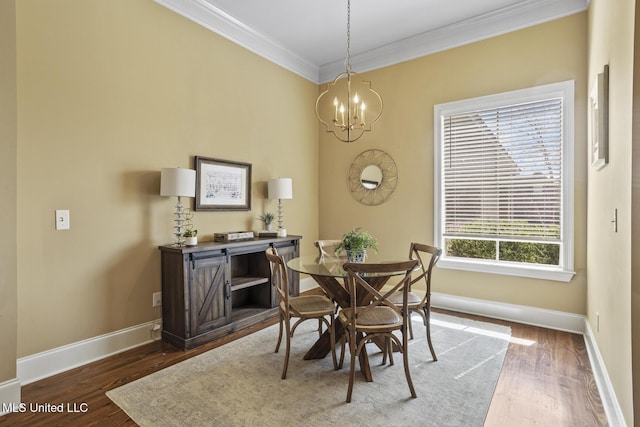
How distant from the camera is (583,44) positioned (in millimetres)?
3090

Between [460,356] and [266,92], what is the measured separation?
141 inches

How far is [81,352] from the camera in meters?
2.53

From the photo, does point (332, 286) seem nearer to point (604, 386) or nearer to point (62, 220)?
point (604, 386)

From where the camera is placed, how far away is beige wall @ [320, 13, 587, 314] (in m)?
3.14

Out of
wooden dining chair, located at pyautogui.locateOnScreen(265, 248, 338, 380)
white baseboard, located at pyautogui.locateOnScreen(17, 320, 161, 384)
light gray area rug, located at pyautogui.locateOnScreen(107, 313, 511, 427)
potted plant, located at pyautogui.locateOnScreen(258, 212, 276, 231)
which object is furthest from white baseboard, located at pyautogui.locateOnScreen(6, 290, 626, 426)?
potted plant, located at pyautogui.locateOnScreen(258, 212, 276, 231)

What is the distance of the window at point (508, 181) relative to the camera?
10.6 feet

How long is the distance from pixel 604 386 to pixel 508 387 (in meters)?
0.57

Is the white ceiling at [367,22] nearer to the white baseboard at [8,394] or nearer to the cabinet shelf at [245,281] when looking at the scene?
the cabinet shelf at [245,281]

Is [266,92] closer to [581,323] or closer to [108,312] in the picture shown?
[108,312]

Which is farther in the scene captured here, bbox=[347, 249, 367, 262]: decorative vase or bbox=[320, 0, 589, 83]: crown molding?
bbox=[320, 0, 589, 83]: crown molding

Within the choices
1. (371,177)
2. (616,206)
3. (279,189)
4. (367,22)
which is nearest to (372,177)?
(371,177)

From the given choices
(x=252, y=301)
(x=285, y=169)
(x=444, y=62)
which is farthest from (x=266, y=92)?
(x=252, y=301)

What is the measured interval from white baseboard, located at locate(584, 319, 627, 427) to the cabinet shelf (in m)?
2.84

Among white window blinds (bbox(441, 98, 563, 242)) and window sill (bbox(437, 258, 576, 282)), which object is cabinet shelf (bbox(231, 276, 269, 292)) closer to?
window sill (bbox(437, 258, 576, 282))
